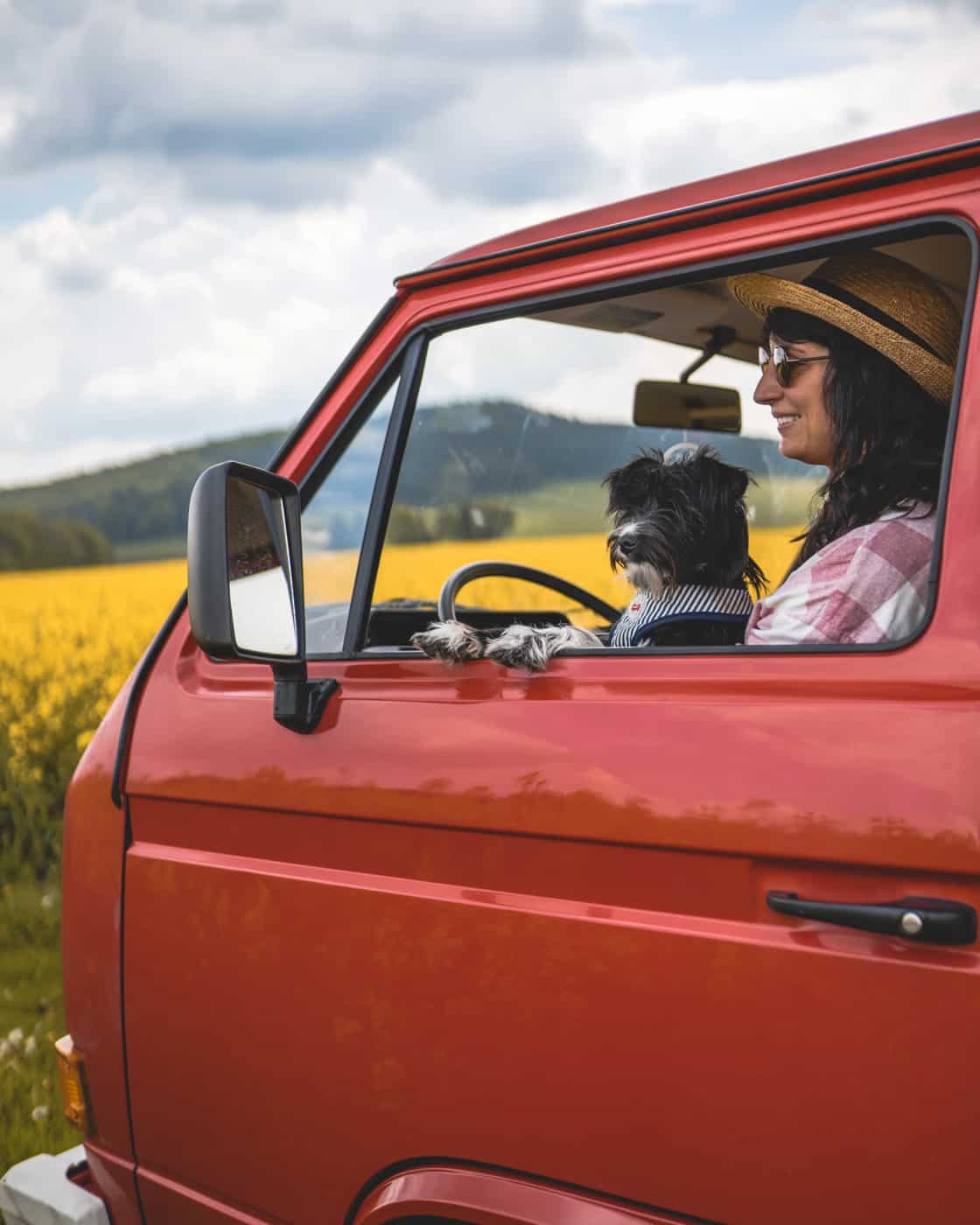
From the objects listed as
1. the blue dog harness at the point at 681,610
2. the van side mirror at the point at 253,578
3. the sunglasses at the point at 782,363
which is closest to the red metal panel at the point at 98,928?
the van side mirror at the point at 253,578

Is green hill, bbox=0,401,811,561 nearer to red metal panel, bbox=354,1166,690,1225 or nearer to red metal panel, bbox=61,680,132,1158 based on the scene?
red metal panel, bbox=61,680,132,1158

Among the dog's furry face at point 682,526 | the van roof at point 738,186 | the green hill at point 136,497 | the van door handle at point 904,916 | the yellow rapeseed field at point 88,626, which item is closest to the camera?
the van door handle at point 904,916

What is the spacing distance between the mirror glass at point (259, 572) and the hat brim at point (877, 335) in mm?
792

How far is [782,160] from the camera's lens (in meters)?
1.60

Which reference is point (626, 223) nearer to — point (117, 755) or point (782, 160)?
point (782, 160)

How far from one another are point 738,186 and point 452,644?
76 centimetres

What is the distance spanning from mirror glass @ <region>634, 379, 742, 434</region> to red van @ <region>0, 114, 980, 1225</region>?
0.42m

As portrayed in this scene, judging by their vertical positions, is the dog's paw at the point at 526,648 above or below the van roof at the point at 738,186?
below

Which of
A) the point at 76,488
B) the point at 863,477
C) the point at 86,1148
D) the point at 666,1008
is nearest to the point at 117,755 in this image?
the point at 86,1148

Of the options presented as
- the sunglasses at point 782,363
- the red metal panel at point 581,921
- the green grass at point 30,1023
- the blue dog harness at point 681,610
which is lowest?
the green grass at point 30,1023

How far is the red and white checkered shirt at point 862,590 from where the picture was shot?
60.9 inches

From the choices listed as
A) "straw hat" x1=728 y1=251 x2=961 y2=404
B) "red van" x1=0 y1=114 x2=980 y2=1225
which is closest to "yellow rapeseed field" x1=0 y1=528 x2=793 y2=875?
"red van" x1=0 y1=114 x2=980 y2=1225

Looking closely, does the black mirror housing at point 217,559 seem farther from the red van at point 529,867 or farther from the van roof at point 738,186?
the van roof at point 738,186

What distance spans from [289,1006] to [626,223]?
1.27 metres
